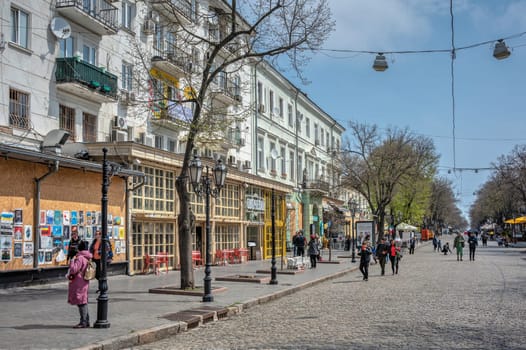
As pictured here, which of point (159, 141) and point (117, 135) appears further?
point (159, 141)

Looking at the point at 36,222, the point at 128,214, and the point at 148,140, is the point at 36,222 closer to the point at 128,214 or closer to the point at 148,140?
the point at 128,214

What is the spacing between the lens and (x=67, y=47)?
822 inches

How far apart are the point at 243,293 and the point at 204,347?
291 inches

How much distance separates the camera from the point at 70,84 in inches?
789

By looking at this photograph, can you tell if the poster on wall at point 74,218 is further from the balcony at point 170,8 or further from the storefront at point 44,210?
the balcony at point 170,8

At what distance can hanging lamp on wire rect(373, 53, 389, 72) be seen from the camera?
18438 mm

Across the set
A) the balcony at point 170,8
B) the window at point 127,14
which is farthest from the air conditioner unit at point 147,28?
the balcony at point 170,8

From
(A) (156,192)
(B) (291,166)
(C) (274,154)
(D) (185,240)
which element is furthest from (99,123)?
(B) (291,166)

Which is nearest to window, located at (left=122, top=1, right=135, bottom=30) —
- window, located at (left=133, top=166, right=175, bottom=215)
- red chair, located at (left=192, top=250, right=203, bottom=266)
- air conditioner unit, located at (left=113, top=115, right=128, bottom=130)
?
air conditioner unit, located at (left=113, top=115, right=128, bottom=130)

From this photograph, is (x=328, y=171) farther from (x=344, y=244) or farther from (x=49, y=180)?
(x=49, y=180)

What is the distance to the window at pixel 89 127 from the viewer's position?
71.2 ft

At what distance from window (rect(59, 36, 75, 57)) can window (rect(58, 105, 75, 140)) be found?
1.91 m

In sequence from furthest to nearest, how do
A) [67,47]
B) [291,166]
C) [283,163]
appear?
[291,166] < [283,163] < [67,47]

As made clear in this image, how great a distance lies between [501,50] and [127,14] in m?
15.3
